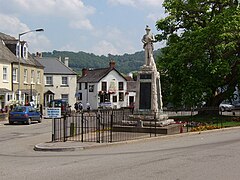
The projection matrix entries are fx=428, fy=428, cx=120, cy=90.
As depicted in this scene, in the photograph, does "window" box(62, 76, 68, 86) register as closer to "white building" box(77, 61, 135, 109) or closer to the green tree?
"white building" box(77, 61, 135, 109)

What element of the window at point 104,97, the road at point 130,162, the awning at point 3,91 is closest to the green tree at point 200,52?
the road at point 130,162

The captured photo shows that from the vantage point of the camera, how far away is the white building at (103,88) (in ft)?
261

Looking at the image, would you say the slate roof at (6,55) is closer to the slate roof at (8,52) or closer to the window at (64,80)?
the slate roof at (8,52)

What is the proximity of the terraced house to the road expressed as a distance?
2875 centimetres

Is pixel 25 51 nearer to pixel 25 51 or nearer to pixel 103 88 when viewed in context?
pixel 25 51

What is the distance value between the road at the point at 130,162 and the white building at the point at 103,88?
59170 mm

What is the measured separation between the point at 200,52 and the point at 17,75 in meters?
25.6

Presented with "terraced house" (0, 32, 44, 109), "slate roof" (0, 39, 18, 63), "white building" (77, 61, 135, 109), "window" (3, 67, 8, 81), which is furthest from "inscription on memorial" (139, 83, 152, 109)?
"white building" (77, 61, 135, 109)

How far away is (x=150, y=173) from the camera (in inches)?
464

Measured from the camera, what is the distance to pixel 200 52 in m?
35.6

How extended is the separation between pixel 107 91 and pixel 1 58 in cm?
3423

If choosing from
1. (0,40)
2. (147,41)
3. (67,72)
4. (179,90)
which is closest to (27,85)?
(0,40)

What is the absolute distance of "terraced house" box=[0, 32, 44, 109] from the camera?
49.0 meters

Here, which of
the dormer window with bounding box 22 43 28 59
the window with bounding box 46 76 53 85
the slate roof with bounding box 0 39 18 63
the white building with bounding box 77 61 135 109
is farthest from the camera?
the white building with bounding box 77 61 135 109
